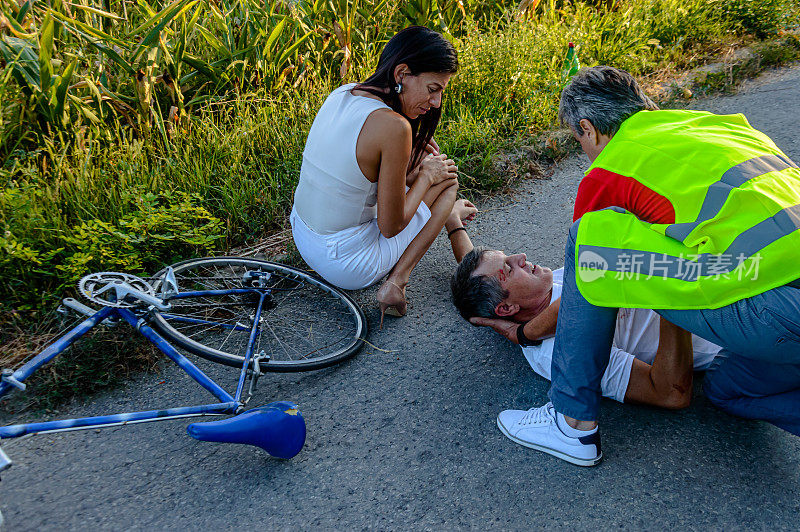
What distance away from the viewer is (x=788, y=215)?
183 cm

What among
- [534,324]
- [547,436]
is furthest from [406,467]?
[534,324]

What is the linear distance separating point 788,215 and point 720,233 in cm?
19

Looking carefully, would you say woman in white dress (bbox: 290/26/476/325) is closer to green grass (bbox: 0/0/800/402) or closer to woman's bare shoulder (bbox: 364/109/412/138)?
woman's bare shoulder (bbox: 364/109/412/138)

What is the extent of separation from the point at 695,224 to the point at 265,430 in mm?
1667

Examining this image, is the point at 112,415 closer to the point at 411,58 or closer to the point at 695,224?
the point at 411,58

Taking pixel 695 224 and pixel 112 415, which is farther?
pixel 112 415

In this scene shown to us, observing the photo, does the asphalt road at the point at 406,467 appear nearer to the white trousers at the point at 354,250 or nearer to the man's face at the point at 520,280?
the man's face at the point at 520,280

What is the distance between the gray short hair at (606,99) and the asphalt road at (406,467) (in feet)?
3.92

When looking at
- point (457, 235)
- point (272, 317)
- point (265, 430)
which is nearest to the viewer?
point (265, 430)

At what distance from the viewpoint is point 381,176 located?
289cm

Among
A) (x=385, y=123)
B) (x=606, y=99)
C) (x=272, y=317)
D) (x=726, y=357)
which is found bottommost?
(x=272, y=317)

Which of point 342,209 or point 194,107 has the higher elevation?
point 194,107

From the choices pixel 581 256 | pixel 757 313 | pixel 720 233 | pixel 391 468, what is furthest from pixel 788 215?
pixel 391 468

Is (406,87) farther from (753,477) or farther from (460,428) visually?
(753,477)
